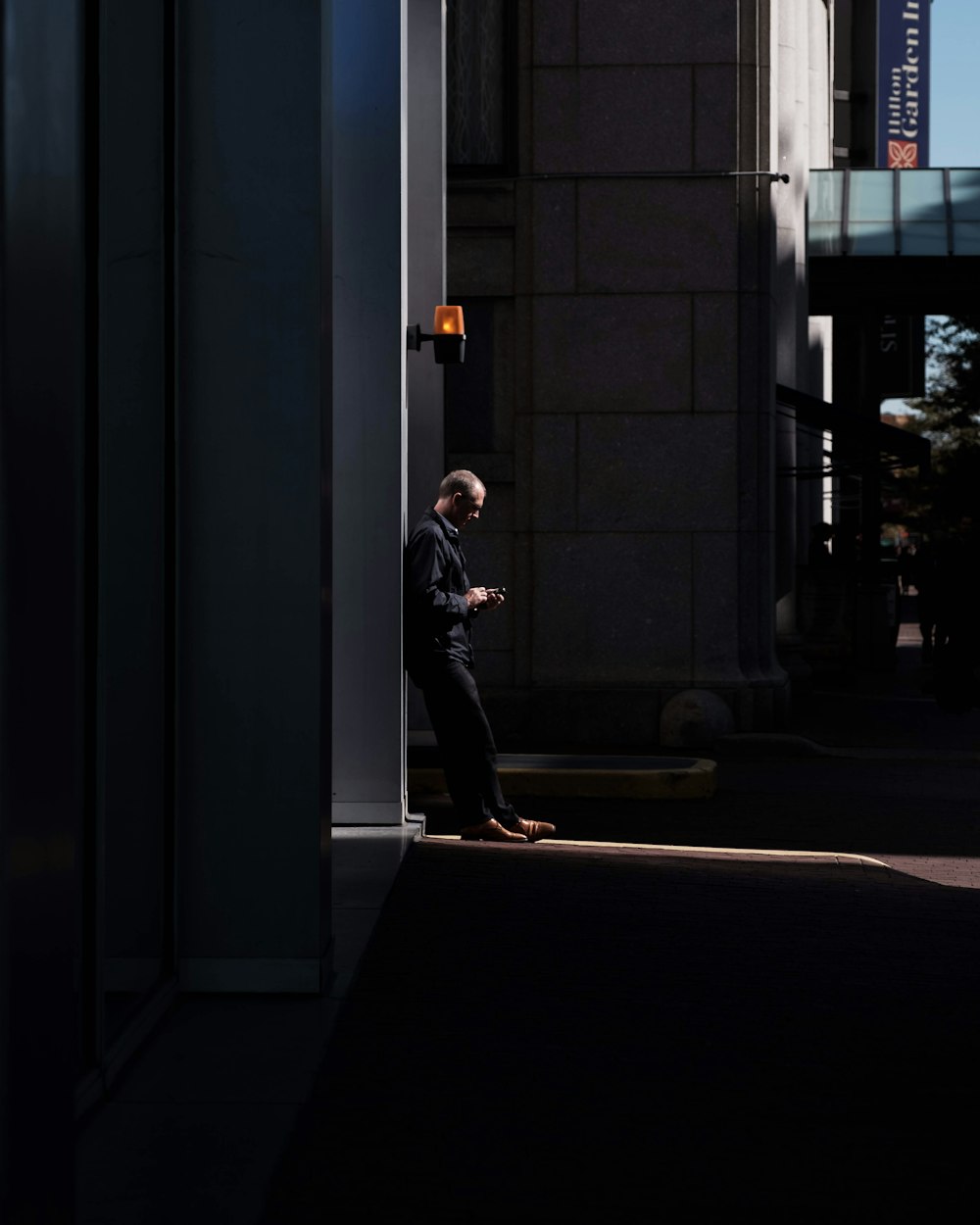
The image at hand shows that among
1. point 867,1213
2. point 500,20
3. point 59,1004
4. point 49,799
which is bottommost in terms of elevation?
point 867,1213

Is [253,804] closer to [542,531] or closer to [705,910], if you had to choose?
[705,910]

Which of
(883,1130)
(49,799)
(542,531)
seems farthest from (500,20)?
(49,799)

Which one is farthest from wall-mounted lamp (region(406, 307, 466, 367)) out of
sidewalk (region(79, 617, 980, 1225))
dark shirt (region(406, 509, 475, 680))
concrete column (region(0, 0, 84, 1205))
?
concrete column (region(0, 0, 84, 1205))

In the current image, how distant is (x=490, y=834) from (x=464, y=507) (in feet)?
5.09

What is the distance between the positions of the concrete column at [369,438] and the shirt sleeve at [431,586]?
19cm

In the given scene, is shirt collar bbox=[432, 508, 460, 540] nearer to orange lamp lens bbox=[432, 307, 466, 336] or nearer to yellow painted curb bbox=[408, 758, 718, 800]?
orange lamp lens bbox=[432, 307, 466, 336]

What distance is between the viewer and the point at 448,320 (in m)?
10.4

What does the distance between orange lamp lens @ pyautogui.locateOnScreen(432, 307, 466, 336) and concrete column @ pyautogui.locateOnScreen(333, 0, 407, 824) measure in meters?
1.26

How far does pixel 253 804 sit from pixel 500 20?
11.5 m

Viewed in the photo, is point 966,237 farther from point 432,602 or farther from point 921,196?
point 432,602

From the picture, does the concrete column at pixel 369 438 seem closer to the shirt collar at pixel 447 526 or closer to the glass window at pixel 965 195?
the shirt collar at pixel 447 526

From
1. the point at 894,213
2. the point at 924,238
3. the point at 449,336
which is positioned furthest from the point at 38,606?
the point at 894,213

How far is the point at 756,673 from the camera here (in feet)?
50.8

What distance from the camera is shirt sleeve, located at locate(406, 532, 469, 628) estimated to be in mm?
8727
